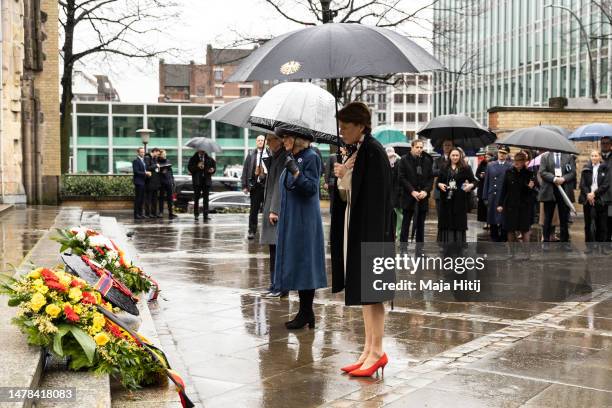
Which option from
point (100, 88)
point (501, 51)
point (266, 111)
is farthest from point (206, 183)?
point (100, 88)

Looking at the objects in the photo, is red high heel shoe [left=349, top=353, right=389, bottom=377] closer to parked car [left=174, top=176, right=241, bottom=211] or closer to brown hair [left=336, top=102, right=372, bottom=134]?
brown hair [left=336, top=102, right=372, bottom=134]

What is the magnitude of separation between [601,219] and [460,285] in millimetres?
4857

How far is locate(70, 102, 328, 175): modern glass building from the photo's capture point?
6412 centimetres

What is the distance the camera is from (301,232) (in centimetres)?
825

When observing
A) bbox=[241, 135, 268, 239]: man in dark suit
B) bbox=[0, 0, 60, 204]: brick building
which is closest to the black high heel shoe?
bbox=[241, 135, 268, 239]: man in dark suit

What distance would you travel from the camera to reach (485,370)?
21.9 ft

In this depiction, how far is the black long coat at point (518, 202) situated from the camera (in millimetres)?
14719

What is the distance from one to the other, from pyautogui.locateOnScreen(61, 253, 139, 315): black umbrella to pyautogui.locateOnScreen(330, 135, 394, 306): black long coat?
2.02 meters

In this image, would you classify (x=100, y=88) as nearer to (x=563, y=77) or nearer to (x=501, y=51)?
(x=501, y=51)

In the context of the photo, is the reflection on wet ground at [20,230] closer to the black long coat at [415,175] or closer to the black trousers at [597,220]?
the black long coat at [415,175]

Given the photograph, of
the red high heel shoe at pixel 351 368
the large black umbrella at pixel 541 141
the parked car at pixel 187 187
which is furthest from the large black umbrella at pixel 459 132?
the parked car at pixel 187 187

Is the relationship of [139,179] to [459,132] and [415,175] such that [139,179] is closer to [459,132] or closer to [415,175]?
[415,175]

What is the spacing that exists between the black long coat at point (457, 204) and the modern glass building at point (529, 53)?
155 feet

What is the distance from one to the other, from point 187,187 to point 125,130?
2914cm
